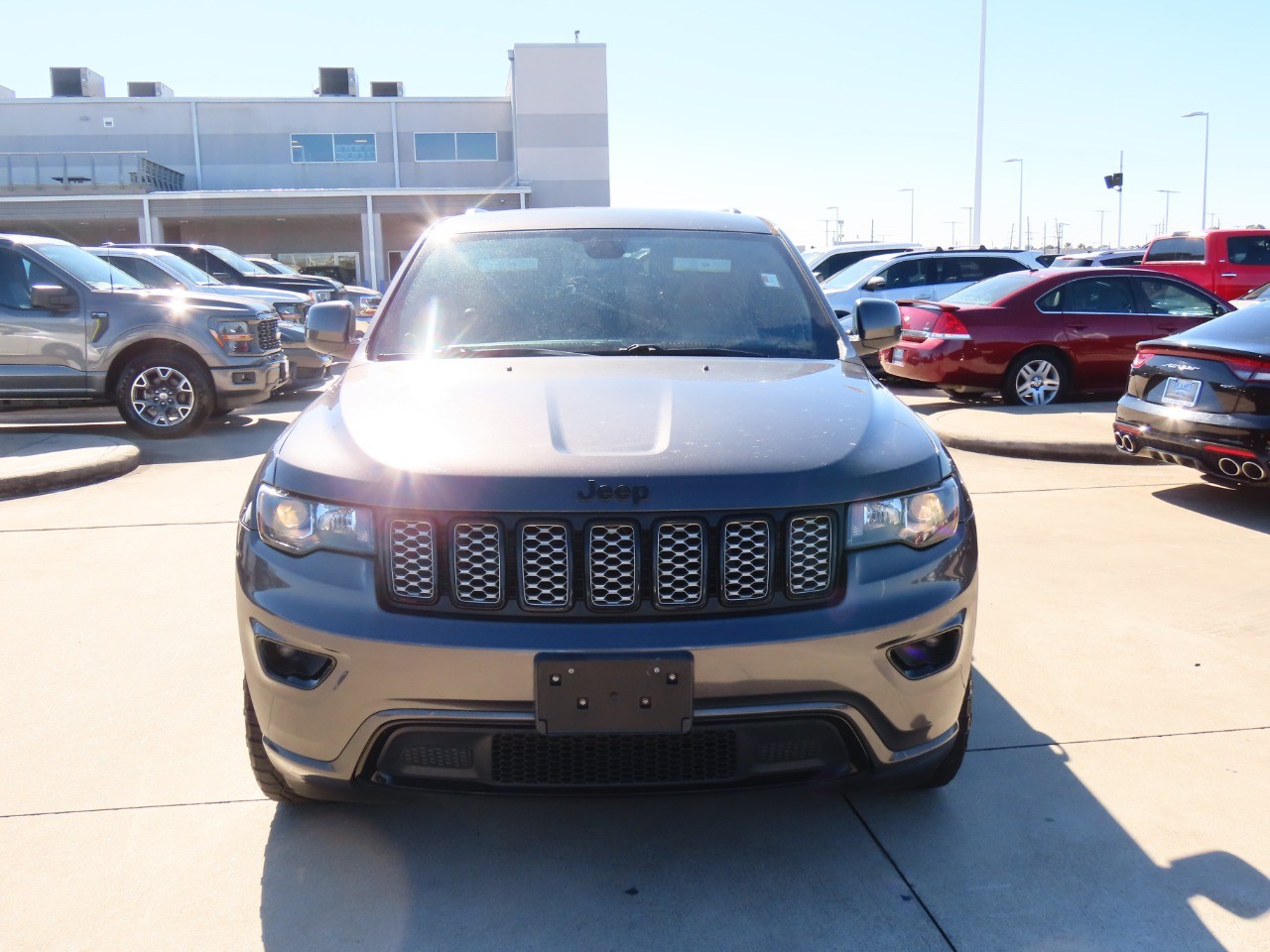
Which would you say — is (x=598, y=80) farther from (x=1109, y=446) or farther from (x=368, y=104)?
(x=1109, y=446)

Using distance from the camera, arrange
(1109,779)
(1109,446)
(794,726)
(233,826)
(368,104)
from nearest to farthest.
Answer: (794,726) < (233,826) < (1109,779) < (1109,446) < (368,104)

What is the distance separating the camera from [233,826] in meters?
3.01

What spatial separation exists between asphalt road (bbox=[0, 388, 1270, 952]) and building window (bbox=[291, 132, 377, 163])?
44492 millimetres

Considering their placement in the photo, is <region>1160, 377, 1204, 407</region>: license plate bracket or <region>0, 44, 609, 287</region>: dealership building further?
<region>0, 44, 609, 287</region>: dealership building

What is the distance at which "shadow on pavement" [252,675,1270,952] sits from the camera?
252 cm

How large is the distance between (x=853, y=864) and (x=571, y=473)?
1261 millimetres

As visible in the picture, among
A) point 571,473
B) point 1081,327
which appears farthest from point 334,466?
point 1081,327

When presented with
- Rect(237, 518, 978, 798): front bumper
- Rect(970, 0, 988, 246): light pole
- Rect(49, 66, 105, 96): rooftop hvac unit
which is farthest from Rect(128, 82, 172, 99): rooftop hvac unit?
Rect(237, 518, 978, 798): front bumper

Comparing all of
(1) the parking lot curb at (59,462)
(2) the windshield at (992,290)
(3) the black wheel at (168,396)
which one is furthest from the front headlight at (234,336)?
(2) the windshield at (992,290)

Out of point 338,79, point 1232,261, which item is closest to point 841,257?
point 1232,261

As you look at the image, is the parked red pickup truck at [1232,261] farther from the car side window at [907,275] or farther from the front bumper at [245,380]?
the front bumper at [245,380]

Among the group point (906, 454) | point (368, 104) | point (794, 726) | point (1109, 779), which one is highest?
point (368, 104)

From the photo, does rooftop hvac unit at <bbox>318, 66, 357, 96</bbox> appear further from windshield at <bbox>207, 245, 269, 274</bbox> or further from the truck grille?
the truck grille

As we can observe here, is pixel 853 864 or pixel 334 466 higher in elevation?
pixel 334 466
